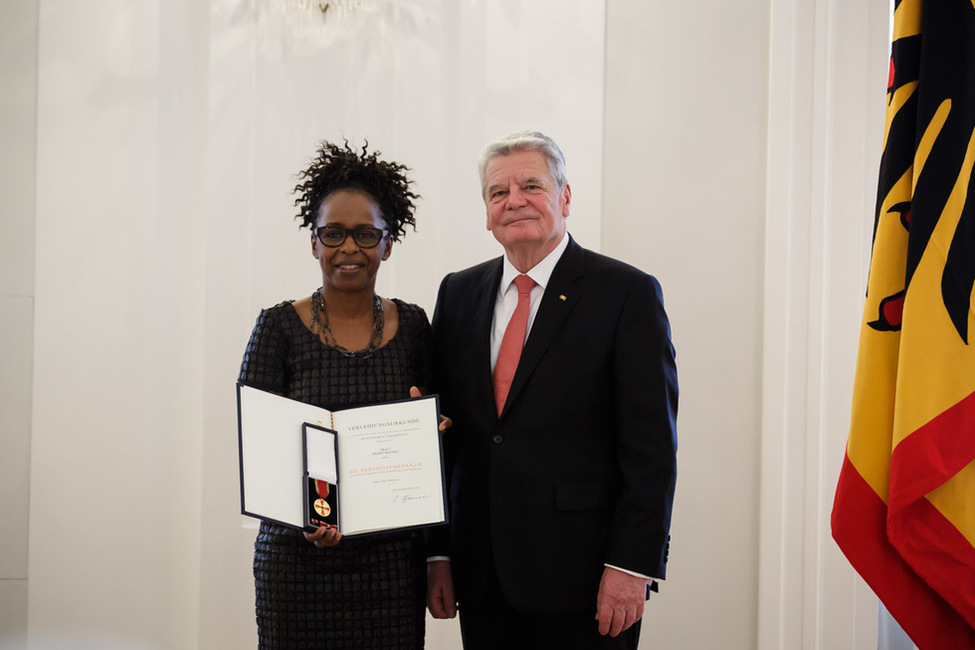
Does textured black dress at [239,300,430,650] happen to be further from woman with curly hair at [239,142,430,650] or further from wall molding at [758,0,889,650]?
wall molding at [758,0,889,650]

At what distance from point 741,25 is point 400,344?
1708mm

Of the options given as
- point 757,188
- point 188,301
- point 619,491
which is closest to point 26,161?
point 188,301

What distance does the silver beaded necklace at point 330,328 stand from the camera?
190cm

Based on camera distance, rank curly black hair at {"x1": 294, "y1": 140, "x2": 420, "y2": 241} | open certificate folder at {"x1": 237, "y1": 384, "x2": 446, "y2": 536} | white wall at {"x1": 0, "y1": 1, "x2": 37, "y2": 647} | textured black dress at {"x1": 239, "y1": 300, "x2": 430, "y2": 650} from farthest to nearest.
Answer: white wall at {"x1": 0, "y1": 1, "x2": 37, "y2": 647}
curly black hair at {"x1": 294, "y1": 140, "x2": 420, "y2": 241}
textured black dress at {"x1": 239, "y1": 300, "x2": 430, "y2": 650}
open certificate folder at {"x1": 237, "y1": 384, "x2": 446, "y2": 536}

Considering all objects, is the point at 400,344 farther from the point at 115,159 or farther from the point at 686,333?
the point at 115,159

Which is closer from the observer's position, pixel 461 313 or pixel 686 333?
pixel 461 313

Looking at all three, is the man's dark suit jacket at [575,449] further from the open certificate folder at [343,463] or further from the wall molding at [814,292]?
the wall molding at [814,292]

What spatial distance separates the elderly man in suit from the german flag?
1.82ft

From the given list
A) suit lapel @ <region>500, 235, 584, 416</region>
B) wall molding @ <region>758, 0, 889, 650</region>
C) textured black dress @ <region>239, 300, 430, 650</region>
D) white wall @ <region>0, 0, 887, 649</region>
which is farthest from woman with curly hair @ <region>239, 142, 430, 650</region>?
wall molding @ <region>758, 0, 889, 650</region>

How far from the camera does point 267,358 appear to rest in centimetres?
188

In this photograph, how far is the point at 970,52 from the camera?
6.33 ft

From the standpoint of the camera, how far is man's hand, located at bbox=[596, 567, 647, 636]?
180cm

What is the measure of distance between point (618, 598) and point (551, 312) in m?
0.65
